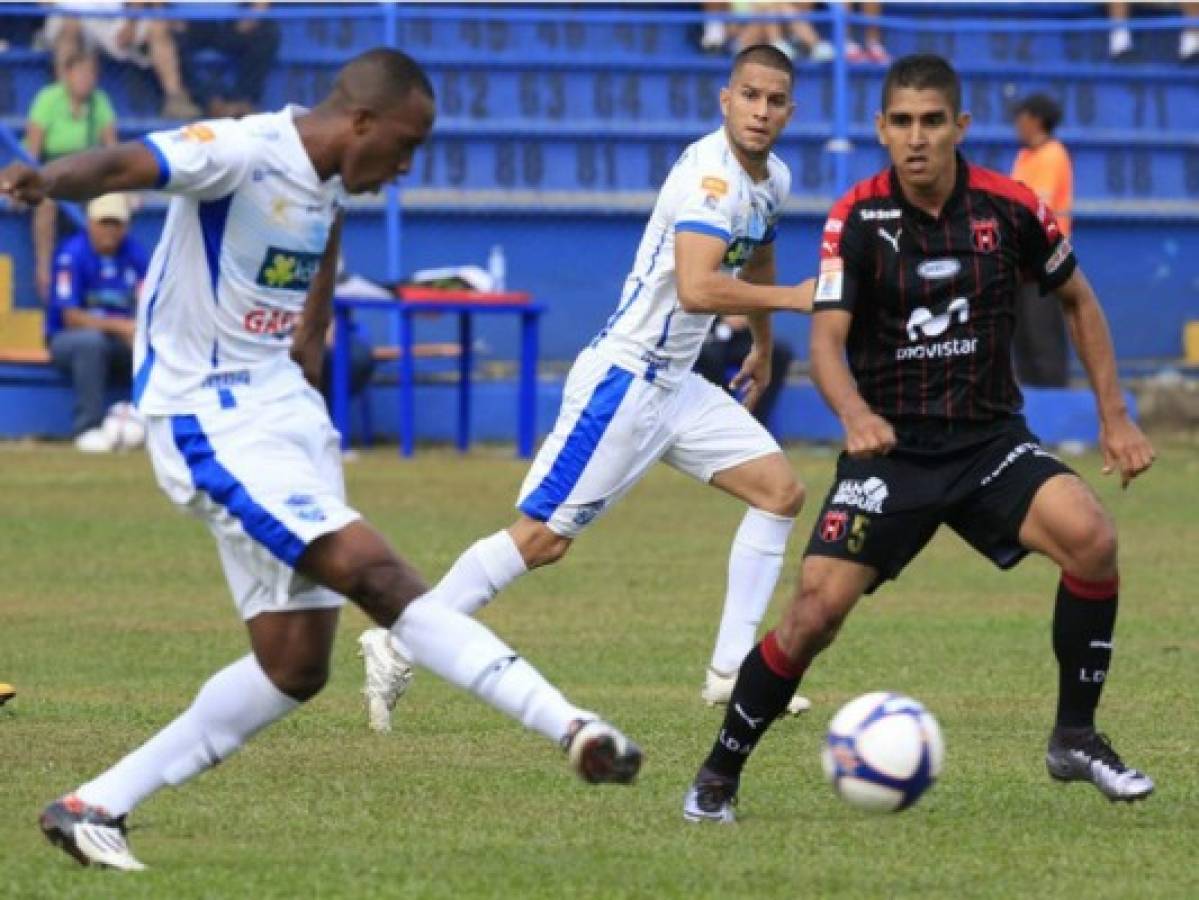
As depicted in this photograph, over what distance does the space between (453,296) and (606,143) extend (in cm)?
264

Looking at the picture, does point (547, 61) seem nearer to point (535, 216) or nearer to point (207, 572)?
point (535, 216)

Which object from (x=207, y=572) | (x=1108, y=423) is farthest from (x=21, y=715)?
(x=207, y=572)

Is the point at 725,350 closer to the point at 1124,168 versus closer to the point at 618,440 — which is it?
the point at 1124,168

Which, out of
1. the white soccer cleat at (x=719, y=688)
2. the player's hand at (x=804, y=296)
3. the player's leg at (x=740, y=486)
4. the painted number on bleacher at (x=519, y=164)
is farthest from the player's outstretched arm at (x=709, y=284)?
the painted number on bleacher at (x=519, y=164)

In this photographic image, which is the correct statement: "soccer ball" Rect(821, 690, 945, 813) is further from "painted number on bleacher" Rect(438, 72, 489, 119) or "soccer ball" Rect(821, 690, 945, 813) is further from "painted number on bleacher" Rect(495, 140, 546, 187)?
"painted number on bleacher" Rect(438, 72, 489, 119)

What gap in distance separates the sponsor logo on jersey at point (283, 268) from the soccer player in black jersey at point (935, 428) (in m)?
1.44

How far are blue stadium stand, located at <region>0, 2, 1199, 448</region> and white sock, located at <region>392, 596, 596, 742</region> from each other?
46.5 feet

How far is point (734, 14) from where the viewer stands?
21.3 m

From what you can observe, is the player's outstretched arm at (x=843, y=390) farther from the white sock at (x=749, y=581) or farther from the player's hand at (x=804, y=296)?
the white sock at (x=749, y=581)

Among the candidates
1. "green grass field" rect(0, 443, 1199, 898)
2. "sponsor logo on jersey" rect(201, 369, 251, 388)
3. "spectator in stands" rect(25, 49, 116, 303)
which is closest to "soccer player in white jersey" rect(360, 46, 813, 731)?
"green grass field" rect(0, 443, 1199, 898)

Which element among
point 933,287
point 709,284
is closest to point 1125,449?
point 933,287

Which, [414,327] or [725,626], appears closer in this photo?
[725,626]

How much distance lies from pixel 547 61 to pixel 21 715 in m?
13.0

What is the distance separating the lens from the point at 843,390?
713 centimetres
